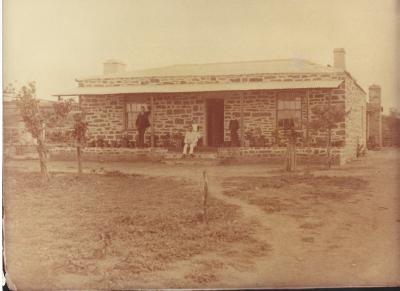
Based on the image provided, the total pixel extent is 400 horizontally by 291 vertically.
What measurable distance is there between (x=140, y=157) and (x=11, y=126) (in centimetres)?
99

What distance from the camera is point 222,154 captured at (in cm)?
359

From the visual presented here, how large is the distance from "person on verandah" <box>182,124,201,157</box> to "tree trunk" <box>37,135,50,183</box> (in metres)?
1.06

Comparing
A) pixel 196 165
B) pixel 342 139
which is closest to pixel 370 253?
pixel 342 139

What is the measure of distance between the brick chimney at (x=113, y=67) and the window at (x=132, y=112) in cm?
30

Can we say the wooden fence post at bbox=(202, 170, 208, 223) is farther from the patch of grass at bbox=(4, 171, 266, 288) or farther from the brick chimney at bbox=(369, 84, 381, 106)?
the brick chimney at bbox=(369, 84, 381, 106)

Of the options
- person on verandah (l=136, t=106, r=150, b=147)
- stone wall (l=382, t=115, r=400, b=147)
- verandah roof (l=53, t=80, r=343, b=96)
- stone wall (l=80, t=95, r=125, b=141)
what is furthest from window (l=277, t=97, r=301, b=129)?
stone wall (l=80, t=95, r=125, b=141)

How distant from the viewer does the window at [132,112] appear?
371 cm

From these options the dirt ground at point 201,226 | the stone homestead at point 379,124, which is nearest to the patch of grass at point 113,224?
the dirt ground at point 201,226

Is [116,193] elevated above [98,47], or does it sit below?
below

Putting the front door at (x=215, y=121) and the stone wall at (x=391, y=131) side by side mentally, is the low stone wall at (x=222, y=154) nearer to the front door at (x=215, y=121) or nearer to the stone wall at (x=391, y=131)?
the front door at (x=215, y=121)

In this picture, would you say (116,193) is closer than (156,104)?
Yes

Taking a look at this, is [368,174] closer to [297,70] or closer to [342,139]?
[342,139]

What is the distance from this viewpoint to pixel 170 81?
3639mm

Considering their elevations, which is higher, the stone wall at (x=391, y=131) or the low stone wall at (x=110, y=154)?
the stone wall at (x=391, y=131)
